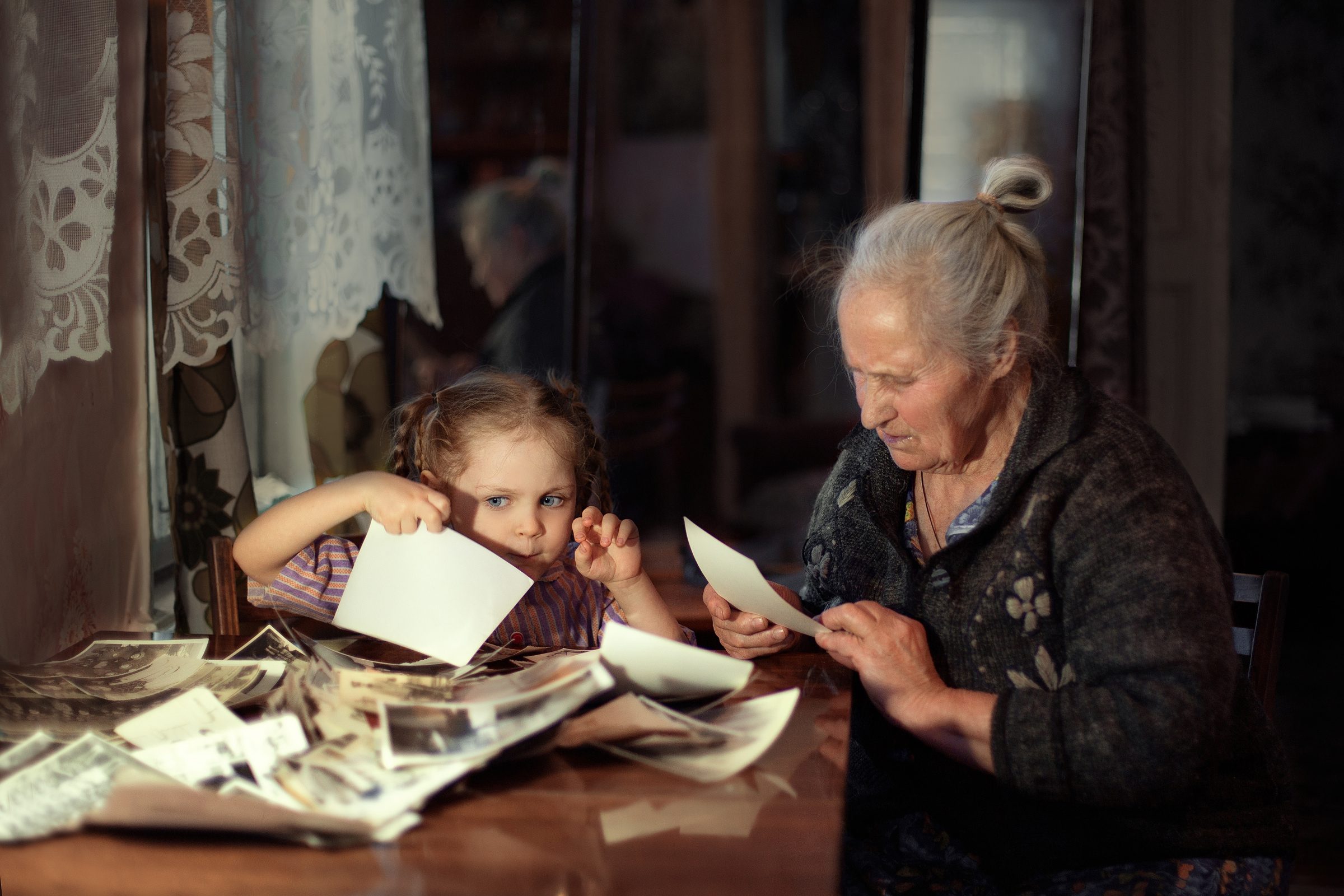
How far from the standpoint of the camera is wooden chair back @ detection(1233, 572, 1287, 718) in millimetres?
1279

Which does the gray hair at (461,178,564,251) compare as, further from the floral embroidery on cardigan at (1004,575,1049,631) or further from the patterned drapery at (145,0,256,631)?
the floral embroidery on cardigan at (1004,575,1049,631)

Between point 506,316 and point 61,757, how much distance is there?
2.96 m

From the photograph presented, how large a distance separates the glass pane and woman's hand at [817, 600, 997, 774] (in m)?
2.60

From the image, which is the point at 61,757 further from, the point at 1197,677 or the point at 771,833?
the point at 1197,677

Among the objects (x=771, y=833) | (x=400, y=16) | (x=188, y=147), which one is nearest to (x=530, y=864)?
(x=771, y=833)

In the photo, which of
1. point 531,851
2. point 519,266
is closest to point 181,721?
point 531,851

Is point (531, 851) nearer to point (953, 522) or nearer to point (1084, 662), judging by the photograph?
point (1084, 662)

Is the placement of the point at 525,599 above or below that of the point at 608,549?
below

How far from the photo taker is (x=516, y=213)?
384 centimetres

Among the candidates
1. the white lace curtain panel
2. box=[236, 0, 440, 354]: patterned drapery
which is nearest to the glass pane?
box=[236, 0, 440, 354]: patterned drapery

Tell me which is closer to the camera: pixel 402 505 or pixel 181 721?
pixel 181 721

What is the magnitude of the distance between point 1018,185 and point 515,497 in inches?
27.9

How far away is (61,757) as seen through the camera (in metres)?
0.78

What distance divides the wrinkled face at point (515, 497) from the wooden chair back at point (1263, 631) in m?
0.80
